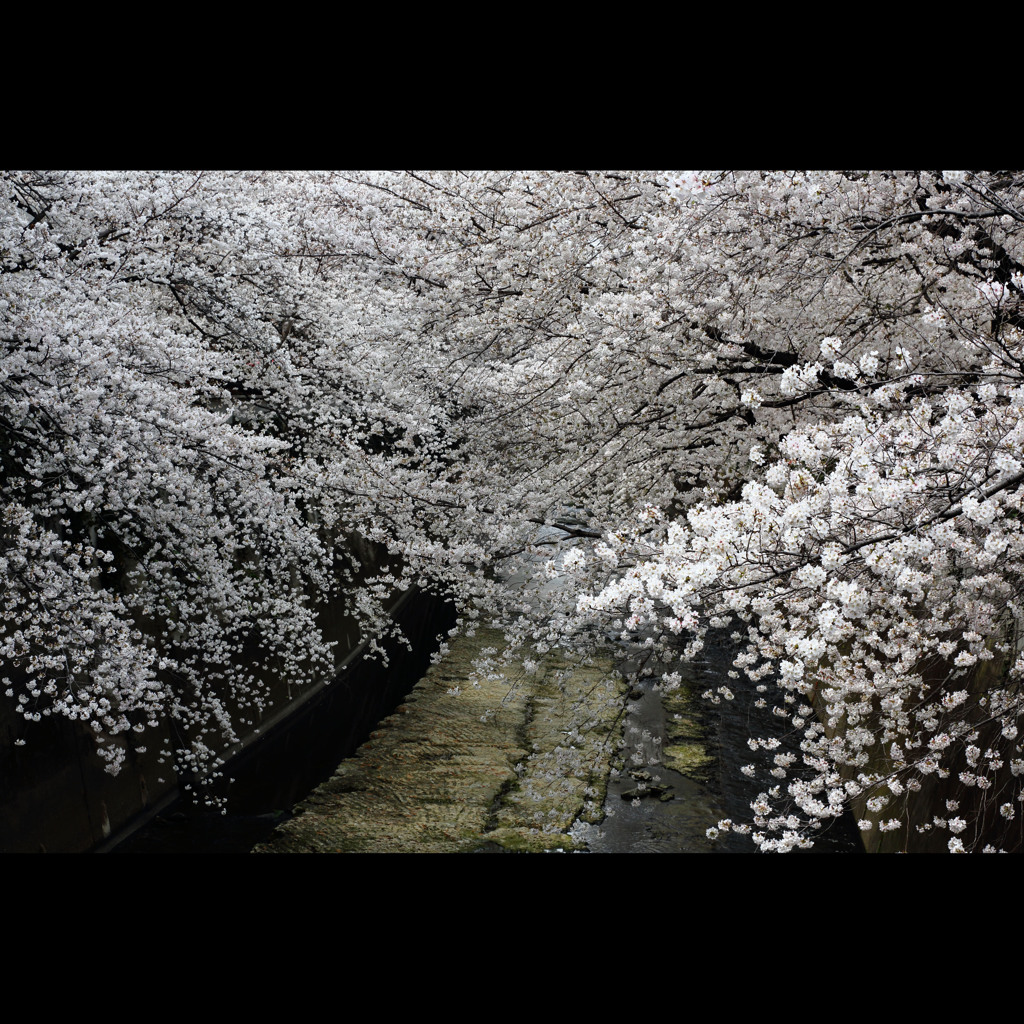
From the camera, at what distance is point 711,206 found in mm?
4723

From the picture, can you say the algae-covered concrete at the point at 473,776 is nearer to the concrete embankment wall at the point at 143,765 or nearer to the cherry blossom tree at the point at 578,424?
the concrete embankment wall at the point at 143,765

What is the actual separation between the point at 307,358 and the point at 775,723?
6.96 metres

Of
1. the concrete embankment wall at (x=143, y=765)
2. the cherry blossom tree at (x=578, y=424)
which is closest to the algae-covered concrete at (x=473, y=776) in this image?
the concrete embankment wall at (x=143, y=765)

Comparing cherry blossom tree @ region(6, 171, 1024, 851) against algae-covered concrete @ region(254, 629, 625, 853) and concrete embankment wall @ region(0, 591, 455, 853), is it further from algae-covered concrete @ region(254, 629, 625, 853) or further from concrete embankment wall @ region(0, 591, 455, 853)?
algae-covered concrete @ region(254, 629, 625, 853)

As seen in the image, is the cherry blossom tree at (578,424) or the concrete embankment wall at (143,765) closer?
the cherry blossom tree at (578,424)

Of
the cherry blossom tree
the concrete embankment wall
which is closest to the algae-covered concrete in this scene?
the concrete embankment wall

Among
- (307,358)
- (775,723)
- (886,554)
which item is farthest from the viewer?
(775,723)

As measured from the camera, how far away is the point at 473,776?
29.5 ft

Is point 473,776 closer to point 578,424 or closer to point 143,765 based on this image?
point 143,765

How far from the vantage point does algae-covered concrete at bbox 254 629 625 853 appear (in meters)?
7.60

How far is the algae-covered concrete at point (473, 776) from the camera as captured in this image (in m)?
7.60

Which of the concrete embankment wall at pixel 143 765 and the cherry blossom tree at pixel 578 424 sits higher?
the cherry blossom tree at pixel 578 424
